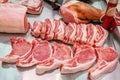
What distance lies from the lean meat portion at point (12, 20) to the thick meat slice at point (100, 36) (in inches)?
16.8

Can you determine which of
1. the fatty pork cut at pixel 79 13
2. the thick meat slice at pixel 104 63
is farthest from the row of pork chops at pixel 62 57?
the fatty pork cut at pixel 79 13

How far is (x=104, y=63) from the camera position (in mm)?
1104

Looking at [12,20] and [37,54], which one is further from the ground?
[12,20]

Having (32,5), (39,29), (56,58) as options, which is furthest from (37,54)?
(32,5)

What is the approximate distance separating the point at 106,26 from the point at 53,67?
0.46m

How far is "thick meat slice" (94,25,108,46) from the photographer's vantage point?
123 centimetres

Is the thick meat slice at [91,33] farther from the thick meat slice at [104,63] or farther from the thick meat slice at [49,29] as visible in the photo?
the thick meat slice at [49,29]

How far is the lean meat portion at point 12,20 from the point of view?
1.25 metres

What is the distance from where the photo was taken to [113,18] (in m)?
1.32

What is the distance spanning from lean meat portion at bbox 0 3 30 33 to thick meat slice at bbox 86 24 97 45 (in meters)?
0.37

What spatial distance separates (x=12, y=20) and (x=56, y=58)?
36 centimetres

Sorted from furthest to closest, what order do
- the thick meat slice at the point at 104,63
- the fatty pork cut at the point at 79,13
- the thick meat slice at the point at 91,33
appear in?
the fatty pork cut at the point at 79,13
the thick meat slice at the point at 91,33
the thick meat slice at the point at 104,63

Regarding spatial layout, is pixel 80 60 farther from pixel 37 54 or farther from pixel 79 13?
pixel 79 13

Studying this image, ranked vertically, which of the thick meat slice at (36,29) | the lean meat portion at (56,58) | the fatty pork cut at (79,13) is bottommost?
the lean meat portion at (56,58)
